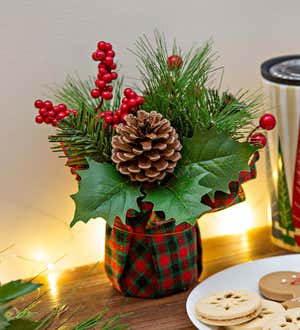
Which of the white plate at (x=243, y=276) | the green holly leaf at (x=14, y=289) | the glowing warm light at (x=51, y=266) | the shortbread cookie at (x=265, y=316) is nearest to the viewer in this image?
the green holly leaf at (x=14, y=289)

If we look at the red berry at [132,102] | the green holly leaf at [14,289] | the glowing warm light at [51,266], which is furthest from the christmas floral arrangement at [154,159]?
the green holly leaf at [14,289]

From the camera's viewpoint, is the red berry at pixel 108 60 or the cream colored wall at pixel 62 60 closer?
the red berry at pixel 108 60

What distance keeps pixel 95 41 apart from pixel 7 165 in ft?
0.68

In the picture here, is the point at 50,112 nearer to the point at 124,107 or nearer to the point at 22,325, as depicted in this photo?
the point at 124,107

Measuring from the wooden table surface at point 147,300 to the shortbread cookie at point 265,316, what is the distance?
0.09 meters

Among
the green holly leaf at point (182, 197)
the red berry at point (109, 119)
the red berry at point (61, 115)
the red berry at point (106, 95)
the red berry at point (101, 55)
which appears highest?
the red berry at point (101, 55)

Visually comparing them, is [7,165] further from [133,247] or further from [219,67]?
[219,67]

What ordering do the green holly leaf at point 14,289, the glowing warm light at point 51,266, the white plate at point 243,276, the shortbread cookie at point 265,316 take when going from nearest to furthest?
the green holly leaf at point 14,289, the shortbread cookie at point 265,316, the white plate at point 243,276, the glowing warm light at point 51,266

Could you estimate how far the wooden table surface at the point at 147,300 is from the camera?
36.4 inches

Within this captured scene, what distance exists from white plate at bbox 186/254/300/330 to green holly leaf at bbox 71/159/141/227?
6.2 inches

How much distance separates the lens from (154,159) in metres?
0.84

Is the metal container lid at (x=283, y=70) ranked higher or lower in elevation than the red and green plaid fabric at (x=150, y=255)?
higher

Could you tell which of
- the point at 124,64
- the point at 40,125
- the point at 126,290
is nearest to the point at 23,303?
the point at 126,290

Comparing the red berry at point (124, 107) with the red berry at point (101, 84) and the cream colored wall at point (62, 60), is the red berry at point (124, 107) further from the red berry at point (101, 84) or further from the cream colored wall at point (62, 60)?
the cream colored wall at point (62, 60)
